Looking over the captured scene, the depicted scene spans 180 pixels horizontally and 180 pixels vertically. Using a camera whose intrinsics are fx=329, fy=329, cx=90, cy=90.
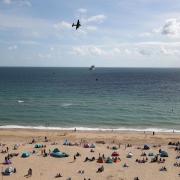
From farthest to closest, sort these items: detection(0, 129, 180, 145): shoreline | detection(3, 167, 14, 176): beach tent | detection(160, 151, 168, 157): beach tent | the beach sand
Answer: detection(0, 129, 180, 145): shoreline, detection(160, 151, 168, 157): beach tent, the beach sand, detection(3, 167, 14, 176): beach tent

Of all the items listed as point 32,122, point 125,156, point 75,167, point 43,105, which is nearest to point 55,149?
point 75,167

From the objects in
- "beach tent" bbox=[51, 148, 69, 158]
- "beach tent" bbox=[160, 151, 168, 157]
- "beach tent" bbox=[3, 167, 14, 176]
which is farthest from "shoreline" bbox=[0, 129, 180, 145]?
"beach tent" bbox=[3, 167, 14, 176]

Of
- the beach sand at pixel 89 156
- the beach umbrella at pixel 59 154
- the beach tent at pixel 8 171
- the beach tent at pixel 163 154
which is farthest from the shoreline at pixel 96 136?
the beach tent at pixel 8 171

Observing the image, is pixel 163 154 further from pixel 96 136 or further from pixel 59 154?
pixel 96 136

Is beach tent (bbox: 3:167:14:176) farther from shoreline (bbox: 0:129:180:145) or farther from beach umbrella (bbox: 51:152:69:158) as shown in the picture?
shoreline (bbox: 0:129:180:145)

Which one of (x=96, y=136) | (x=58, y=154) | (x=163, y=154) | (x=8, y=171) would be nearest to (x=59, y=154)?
(x=58, y=154)

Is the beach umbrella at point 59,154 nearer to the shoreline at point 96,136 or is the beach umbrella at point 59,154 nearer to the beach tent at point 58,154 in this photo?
the beach tent at point 58,154

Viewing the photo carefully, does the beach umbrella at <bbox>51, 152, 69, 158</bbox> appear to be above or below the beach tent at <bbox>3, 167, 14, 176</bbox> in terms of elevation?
above

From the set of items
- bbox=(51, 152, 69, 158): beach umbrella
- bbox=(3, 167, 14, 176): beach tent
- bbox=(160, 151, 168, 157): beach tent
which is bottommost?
bbox=(3, 167, 14, 176): beach tent
